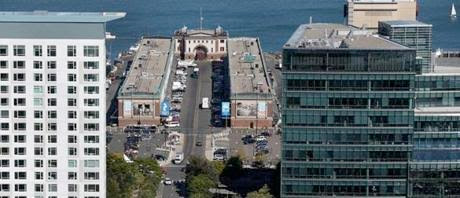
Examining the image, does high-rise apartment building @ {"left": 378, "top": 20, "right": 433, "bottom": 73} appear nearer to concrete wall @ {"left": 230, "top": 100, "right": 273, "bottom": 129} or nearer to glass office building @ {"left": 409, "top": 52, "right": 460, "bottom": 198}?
glass office building @ {"left": 409, "top": 52, "right": 460, "bottom": 198}

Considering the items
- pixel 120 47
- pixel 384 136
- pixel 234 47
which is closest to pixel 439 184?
pixel 384 136

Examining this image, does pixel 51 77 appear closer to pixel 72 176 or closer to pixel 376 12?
pixel 72 176

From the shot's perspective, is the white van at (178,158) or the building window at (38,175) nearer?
the building window at (38,175)

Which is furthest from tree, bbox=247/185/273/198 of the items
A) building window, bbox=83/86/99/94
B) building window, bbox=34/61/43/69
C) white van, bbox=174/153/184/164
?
white van, bbox=174/153/184/164

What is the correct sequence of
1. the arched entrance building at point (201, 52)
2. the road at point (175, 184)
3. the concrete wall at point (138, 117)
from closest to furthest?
the road at point (175, 184), the concrete wall at point (138, 117), the arched entrance building at point (201, 52)

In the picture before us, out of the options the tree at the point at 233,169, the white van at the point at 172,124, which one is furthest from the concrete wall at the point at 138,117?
the tree at the point at 233,169

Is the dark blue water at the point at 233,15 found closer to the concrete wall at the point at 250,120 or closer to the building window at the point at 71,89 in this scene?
the concrete wall at the point at 250,120
